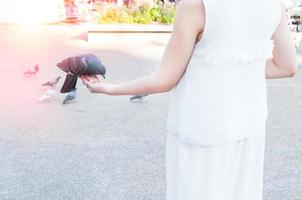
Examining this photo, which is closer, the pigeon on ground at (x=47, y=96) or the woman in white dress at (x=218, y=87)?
the woman in white dress at (x=218, y=87)

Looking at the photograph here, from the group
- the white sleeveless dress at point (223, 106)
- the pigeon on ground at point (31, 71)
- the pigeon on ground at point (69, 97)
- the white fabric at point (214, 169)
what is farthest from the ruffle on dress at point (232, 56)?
the pigeon on ground at point (31, 71)

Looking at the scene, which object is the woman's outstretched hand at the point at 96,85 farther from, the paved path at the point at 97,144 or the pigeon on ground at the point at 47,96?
the pigeon on ground at the point at 47,96

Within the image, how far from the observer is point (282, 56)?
1.77 meters

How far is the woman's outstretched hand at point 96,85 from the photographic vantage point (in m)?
1.85

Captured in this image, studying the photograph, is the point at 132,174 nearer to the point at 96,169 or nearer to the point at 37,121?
the point at 96,169

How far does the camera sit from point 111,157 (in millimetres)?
3957

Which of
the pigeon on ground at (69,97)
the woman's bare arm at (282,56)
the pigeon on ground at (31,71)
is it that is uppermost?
the woman's bare arm at (282,56)

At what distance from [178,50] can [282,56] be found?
0.42 meters

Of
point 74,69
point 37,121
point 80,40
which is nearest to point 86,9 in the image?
point 80,40

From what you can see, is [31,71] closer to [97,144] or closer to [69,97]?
Answer: [69,97]

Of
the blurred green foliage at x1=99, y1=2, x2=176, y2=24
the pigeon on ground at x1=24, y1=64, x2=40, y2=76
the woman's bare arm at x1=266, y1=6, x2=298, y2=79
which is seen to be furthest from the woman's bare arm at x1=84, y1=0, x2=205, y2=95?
the blurred green foliage at x1=99, y1=2, x2=176, y2=24

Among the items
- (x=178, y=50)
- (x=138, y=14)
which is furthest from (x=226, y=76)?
(x=138, y=14)

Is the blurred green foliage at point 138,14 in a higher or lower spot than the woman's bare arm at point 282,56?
lower

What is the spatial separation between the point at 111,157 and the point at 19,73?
10.0 feet
